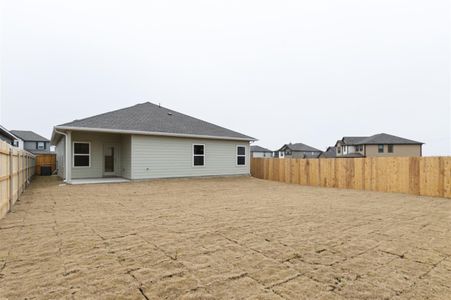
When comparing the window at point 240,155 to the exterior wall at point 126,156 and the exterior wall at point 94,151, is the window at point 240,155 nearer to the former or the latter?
the exterior wall at point 126,156

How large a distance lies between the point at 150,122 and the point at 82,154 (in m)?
3.86

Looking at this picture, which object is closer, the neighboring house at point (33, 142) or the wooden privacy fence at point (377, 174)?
the wooden privacy fence at point (377, 174)

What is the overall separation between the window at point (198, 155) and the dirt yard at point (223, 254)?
8.78 metres

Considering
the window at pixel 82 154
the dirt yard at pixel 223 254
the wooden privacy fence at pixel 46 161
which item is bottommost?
the dirt yard at pixel 223 254

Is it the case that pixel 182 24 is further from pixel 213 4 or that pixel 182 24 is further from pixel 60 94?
pixel 60 94

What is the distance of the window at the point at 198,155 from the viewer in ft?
49.1

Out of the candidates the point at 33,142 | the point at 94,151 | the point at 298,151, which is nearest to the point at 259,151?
the point at 298,151

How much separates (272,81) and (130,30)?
46.4ft

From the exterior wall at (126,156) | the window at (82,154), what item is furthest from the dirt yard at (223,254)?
the window at (82,154)

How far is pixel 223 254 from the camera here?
3.37 metres

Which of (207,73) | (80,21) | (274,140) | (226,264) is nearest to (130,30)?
(80,21)

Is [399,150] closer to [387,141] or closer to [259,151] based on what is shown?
[387,141]

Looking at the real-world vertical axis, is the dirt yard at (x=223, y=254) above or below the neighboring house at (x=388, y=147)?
below

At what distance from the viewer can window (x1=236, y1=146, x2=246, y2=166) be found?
16875mm
